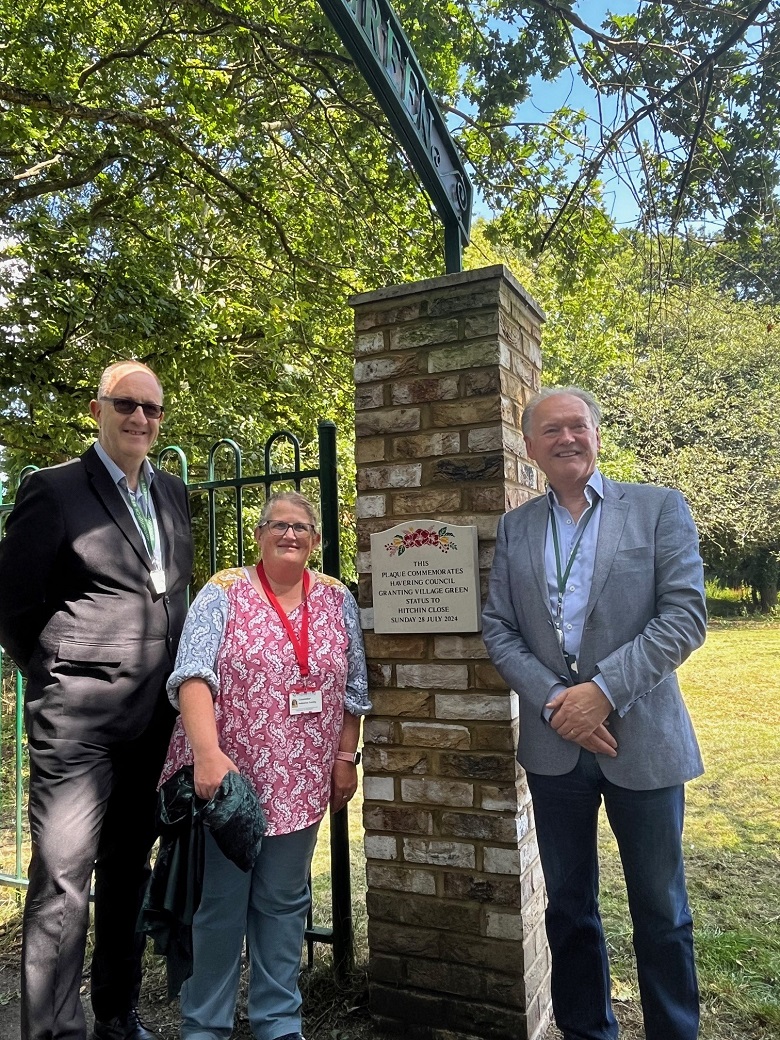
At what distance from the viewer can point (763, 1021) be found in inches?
104

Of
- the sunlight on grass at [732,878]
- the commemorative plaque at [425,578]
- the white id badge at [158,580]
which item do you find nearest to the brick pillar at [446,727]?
the commemorative plaque at [425,578]

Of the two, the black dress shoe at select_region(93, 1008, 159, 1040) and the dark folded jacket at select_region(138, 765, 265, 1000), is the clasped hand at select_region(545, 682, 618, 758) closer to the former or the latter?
the dark folded jacket at select_region(138, 765, 265, 1000)

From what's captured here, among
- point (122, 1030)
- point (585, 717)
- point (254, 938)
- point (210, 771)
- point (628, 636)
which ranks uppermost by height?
point (628, 636)

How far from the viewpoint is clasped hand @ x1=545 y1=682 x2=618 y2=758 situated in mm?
1971

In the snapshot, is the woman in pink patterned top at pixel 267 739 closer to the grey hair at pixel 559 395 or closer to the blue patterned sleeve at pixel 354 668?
the blue patterned sleeve at pixel 354 668

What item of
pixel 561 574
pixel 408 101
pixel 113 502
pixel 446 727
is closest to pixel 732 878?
pixel 446 727

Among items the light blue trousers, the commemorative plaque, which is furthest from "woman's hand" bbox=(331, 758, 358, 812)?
the commemorative plaque

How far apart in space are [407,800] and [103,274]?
580cm

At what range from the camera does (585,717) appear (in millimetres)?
1979

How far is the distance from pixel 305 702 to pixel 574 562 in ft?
3.06

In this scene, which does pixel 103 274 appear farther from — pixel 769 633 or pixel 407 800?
pixel 769 633

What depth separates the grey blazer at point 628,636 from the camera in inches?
77.8

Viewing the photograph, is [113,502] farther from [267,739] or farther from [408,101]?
[408,101]

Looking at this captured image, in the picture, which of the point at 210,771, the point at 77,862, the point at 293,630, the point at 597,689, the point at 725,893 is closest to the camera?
the point at 597,689
